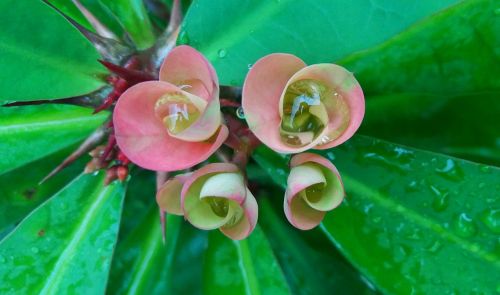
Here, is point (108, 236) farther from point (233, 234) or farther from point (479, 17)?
point (479, 17)

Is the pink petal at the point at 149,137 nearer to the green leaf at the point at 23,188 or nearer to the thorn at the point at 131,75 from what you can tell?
the thorn at the point at 131,75

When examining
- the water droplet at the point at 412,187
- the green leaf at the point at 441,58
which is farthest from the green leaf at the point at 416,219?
the green leaf at the point at 441,58

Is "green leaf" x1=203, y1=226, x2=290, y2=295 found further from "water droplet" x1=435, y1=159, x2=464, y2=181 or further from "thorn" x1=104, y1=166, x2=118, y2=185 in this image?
"water droplet" x1=435, y1=159, x2=464, y2=181

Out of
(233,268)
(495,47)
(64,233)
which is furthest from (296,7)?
(64,233)

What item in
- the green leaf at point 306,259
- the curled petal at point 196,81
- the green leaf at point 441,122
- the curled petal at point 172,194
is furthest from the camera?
the green leaf at point 306,259

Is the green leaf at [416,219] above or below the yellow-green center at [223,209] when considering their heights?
below

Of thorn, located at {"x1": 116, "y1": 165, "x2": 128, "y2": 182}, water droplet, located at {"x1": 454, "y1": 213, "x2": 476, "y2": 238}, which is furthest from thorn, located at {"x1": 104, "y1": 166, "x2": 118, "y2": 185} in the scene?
water droplet, located at {"x1": 454, "y1": 213, "x2": 476, "y2": 238}
